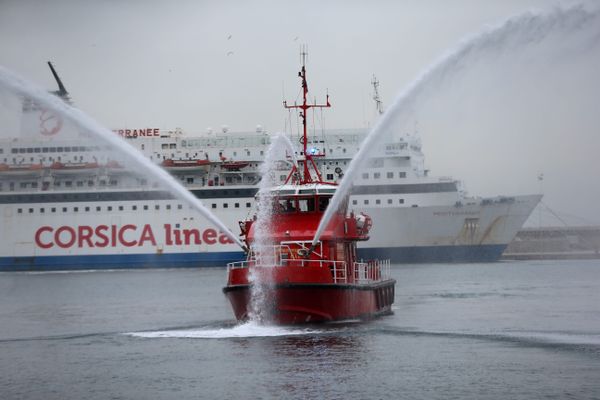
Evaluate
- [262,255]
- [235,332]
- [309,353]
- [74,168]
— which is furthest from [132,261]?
[309,353]

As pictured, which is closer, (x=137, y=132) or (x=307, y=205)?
(x=307, y=205)

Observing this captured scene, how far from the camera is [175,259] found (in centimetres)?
7556

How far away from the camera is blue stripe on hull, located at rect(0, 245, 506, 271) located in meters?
73.6

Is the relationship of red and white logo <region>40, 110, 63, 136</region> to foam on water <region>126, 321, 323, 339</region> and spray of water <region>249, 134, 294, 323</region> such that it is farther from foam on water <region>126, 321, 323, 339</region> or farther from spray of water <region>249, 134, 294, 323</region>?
foam on water <region>126, 321, 323, 339</region>

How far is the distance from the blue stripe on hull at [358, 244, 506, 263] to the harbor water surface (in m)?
30.6

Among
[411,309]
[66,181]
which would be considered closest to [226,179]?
[66,181]

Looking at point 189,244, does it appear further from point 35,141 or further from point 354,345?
point 354,345

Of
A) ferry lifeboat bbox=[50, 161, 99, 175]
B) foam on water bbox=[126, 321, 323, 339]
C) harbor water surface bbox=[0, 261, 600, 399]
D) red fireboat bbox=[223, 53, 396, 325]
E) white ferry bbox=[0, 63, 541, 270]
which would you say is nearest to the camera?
harbor water surface bbox=[0, 261, 600, 399]

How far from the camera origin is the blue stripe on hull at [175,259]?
242 feet

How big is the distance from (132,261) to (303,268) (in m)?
51.2

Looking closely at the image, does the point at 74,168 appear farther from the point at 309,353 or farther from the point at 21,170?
the point at 309,353

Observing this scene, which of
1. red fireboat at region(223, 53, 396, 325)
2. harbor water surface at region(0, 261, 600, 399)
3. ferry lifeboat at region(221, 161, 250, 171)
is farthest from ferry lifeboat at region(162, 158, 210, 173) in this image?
red fireboat at region(223, 53, 396, 325)

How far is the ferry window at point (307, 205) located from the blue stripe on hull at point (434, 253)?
4322cm

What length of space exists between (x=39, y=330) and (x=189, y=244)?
141ft
